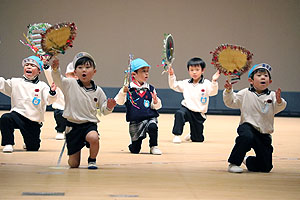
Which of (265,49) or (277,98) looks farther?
(265,49)

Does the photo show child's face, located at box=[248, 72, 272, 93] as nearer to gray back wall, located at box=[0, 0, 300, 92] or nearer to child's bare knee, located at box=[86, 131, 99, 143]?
child's bare knee, located at box=[86, 131, 99, 143]

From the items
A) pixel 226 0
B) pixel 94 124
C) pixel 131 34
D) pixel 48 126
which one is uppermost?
pixel 226 0

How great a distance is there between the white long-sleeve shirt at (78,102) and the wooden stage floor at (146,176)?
0.41 metres

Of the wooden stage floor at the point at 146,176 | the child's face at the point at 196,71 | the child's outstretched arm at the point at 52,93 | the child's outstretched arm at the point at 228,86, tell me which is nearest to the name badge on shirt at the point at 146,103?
the wooden stage floor at the point at 146,176

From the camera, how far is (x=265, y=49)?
1292 centimetres

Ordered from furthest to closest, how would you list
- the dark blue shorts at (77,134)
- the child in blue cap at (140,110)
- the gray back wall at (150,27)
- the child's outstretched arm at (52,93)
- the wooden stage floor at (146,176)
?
the gray back wall at (150,27) → the child in blue cap at (140,110) → the child's outstretched arm at (52,93) → the dark blue shorts at (77,134) → the wooden stage floor at (146,176)

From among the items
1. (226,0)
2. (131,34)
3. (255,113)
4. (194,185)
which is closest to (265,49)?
(226,0)

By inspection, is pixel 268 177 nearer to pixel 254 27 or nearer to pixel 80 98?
pixel 80 98

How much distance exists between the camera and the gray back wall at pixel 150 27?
41.7 feet

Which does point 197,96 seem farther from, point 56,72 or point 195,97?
point 56,72

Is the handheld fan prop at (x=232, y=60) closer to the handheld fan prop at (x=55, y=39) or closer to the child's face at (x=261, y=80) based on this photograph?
the child's face at (x=261, y=80)

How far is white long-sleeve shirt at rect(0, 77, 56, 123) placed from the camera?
19.0 feet

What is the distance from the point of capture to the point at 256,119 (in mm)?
4727

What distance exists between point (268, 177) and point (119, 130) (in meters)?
4.17
